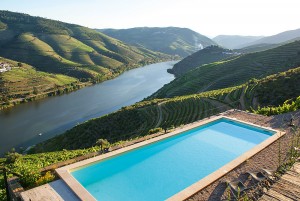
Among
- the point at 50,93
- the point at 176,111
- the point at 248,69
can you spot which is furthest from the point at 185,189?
the point at 50,93

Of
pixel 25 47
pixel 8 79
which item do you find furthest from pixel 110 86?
pixel 25 47

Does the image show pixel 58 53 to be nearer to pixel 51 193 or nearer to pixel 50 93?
pixel 50 93

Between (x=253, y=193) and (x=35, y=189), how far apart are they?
1013 centimetres

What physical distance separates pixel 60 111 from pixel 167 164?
64.0 m

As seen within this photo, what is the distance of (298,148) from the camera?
15.8 meters

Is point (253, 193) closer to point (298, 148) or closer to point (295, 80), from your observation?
point (298, 148)

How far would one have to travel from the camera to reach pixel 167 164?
1848 cm

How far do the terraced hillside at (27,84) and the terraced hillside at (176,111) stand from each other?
45275mm

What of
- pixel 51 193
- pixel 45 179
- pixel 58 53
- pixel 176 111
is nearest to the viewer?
pixel 51 193

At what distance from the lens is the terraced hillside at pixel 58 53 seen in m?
131

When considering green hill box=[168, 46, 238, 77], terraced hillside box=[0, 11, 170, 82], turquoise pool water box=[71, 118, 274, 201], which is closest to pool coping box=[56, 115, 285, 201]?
turquoise pool water box=[71, 118, 274, 201]

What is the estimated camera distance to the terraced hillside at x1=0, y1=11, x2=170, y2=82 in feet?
429

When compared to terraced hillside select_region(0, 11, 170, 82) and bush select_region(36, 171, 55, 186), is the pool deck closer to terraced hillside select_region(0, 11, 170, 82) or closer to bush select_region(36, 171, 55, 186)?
bush select_region(36, 171, 55, 186)

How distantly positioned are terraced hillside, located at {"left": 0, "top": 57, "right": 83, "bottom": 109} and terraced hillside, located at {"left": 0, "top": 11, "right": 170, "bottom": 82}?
11641 mm
